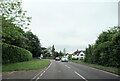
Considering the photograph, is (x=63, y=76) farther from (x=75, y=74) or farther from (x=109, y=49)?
(x=109, y=49)

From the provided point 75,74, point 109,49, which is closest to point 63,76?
point 75,74

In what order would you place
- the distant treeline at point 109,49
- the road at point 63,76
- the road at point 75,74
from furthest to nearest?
the distant treeline at point 109,49 → the road at point 75,74 → the road at point 63,76

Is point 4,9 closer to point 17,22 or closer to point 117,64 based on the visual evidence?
point 17,22

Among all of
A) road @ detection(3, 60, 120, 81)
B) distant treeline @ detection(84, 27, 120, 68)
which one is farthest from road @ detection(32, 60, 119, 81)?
distant treeline @ detection(84, 27, 120, 68)

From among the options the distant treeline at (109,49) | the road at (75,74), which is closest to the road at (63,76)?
the road at (75,74)

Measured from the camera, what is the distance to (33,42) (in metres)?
66.9

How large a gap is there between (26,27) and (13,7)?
2169 millimetres

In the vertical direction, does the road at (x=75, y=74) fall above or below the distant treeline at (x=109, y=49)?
below

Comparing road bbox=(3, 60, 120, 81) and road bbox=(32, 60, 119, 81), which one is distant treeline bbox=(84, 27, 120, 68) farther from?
road bbox=(3, 60, 120, 81)

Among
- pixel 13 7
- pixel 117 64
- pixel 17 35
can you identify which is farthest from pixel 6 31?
pixel 117 64

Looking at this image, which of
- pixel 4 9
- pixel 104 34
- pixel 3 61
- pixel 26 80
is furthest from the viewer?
pixel 104 34

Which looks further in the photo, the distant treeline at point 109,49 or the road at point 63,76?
the distant treeline at point 109,49

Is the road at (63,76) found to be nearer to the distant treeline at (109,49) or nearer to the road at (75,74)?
the road at (75,74)

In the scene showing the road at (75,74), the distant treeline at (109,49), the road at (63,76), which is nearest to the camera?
the road at (63,76)
